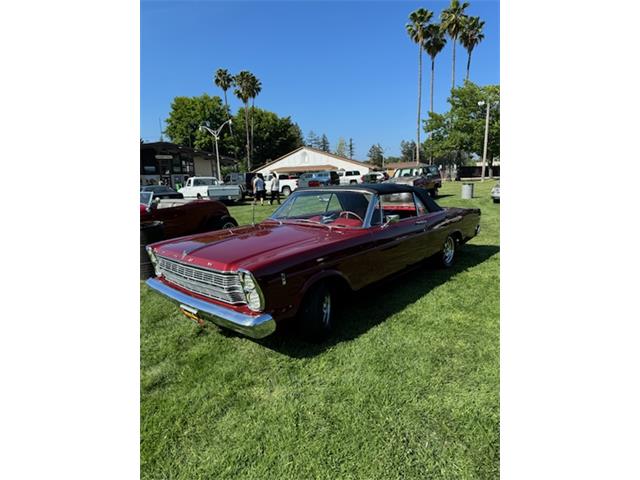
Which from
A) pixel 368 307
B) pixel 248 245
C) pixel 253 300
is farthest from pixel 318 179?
pixel 253 300

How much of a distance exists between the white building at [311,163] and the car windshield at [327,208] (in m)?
40.3

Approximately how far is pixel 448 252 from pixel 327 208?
6.94ft

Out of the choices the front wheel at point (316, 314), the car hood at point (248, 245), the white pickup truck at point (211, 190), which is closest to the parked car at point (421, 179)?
the white pickup truck at point (211, 190)

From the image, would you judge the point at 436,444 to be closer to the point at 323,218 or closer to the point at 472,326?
the point at 472,326

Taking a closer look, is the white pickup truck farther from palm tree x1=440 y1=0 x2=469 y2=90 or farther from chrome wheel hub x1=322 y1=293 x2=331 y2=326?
palm tree x1=440 y1=0 x2=469 y2=90

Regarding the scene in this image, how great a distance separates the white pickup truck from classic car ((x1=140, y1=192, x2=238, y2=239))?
10295mm

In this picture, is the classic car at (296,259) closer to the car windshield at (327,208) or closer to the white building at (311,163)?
the car windshield at (327,208)

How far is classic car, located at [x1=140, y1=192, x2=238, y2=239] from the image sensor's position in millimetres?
6934

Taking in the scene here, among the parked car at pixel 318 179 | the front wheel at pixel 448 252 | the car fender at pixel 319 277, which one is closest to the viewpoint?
the car fender at pixel 319 277

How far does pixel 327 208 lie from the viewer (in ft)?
14.3

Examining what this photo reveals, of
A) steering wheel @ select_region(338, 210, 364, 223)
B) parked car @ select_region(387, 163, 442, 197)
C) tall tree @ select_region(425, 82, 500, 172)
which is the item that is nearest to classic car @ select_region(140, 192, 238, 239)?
steering wheel @ select_region(338, 210, 364, 223)

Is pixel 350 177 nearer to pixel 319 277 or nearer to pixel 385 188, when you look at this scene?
pixel 385 188

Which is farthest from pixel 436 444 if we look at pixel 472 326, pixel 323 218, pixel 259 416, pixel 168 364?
pixel 323 218

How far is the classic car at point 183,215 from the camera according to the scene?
22.7 ft
